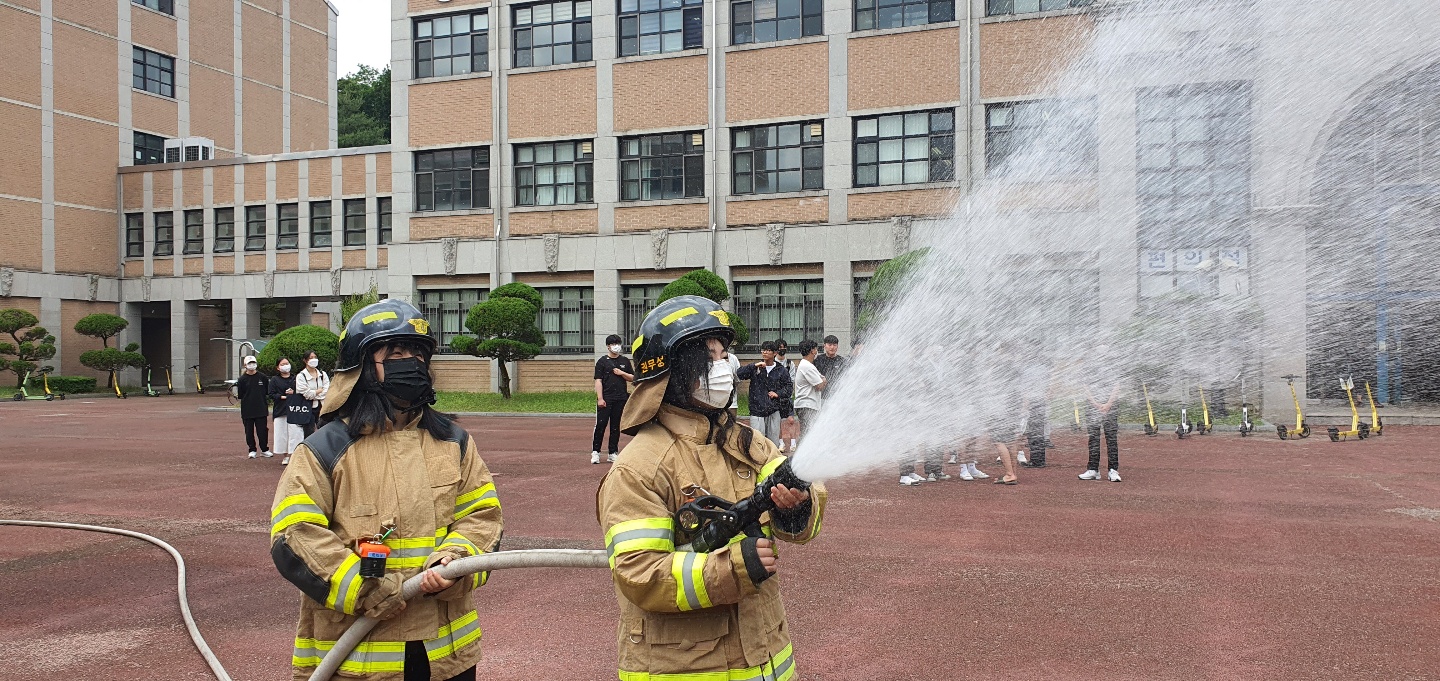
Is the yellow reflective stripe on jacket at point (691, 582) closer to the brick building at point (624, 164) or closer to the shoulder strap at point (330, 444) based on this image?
the shoulder strap at point (330, 444)

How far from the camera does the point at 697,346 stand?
10.4ft

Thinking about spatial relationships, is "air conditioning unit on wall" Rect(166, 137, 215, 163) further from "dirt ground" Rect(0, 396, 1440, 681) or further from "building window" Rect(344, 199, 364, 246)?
"dirt ground" Rect(0, 396, 1440, 681)

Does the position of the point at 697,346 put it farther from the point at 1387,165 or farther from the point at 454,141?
the point at 454,141

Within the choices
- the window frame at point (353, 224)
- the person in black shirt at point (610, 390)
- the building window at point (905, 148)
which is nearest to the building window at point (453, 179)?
the window frame at point (353, 224)

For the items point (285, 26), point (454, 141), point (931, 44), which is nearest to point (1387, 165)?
point (931, 44)

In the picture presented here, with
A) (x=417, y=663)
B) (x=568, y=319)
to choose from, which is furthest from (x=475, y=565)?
(x=568, y=319)

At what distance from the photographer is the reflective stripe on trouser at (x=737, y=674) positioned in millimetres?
2949

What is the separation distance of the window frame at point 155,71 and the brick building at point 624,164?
0.18m

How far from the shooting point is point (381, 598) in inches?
129

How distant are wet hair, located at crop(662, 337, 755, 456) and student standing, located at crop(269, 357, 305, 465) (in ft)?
45.2

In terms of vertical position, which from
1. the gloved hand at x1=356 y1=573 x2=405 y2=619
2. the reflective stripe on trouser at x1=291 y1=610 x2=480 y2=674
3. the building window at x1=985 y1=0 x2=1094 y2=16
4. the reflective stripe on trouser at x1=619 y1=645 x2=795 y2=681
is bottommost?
the reflective stripe on trouser at x1=291 y1=610 x2=480 y2=674

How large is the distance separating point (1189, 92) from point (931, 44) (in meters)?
9.46

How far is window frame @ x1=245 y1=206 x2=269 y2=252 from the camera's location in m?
41.3

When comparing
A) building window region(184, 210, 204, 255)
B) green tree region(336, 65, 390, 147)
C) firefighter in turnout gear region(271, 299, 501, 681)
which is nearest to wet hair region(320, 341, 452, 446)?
firefighter in turnout gear region(271, 299, 501, 681)
